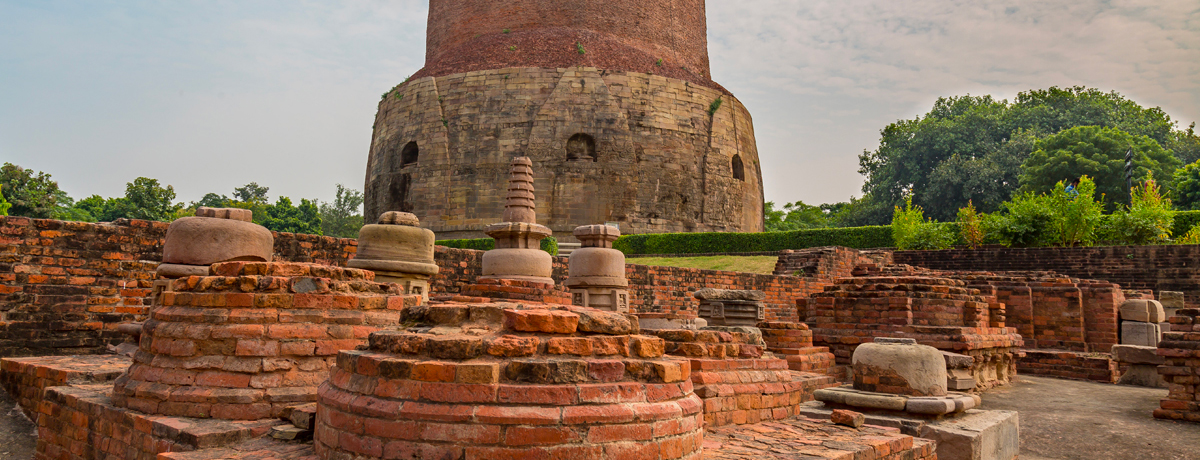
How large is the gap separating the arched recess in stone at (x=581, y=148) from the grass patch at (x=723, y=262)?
3.29 m

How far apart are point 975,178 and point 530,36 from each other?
760 inches

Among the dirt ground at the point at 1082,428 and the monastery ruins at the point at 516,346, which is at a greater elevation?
the monastery ruins at the point at 516,346

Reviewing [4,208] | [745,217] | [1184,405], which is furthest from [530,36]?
[1184,405]

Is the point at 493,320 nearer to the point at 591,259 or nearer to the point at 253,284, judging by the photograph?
the point at 253,284

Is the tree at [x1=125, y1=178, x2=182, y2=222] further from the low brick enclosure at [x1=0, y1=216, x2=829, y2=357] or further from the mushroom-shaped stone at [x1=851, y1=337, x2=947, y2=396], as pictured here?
the mushroom-shaped stone at [x1=851, y1=337, x2=947, y2=396]

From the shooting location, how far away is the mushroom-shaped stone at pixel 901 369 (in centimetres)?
423


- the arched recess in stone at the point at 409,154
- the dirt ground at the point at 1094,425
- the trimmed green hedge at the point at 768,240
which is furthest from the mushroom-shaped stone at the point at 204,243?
the arched recess in stone at the point at 409,154

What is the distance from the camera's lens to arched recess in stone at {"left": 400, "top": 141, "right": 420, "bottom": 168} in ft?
70.5

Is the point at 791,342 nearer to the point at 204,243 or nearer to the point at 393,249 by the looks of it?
the point at 393,249

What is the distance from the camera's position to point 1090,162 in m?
26.9

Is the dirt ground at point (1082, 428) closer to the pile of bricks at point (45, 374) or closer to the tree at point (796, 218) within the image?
the pile of bricks at point (45, 374)

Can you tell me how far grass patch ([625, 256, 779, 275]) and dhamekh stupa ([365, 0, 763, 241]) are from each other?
2.39m

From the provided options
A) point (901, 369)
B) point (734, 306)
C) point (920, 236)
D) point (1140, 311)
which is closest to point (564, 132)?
point (920, 236)

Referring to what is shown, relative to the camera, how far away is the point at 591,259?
796 cm
